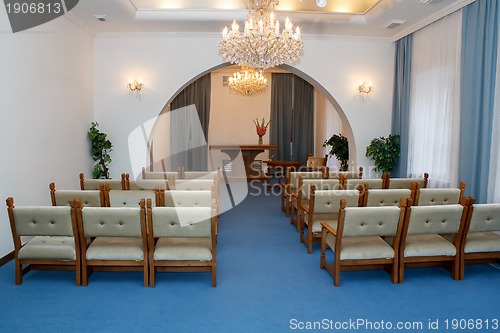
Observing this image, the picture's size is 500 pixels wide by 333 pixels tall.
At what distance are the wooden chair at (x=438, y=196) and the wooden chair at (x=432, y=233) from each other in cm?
74

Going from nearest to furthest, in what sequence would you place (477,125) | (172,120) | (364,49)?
(477,125)
(364,49)
(172,120)

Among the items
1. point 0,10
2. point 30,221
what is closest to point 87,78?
point 0,10

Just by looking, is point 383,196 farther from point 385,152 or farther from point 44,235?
point 44,235

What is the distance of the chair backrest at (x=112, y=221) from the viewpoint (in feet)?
11.2

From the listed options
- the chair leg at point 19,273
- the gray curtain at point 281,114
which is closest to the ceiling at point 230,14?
the chair leg at point 19,273

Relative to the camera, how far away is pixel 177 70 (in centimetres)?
732

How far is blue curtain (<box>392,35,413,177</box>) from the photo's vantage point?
23.4ft

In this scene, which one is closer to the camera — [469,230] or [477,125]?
[469,230]

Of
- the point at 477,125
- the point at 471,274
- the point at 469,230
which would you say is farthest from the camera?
the point at 477,125

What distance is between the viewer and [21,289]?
11.7ft

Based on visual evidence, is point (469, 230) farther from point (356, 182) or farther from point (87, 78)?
point (87, 78)

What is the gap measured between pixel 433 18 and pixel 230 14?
11.3 ft

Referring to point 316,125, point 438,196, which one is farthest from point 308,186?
point 316,125

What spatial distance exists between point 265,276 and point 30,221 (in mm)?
2413
